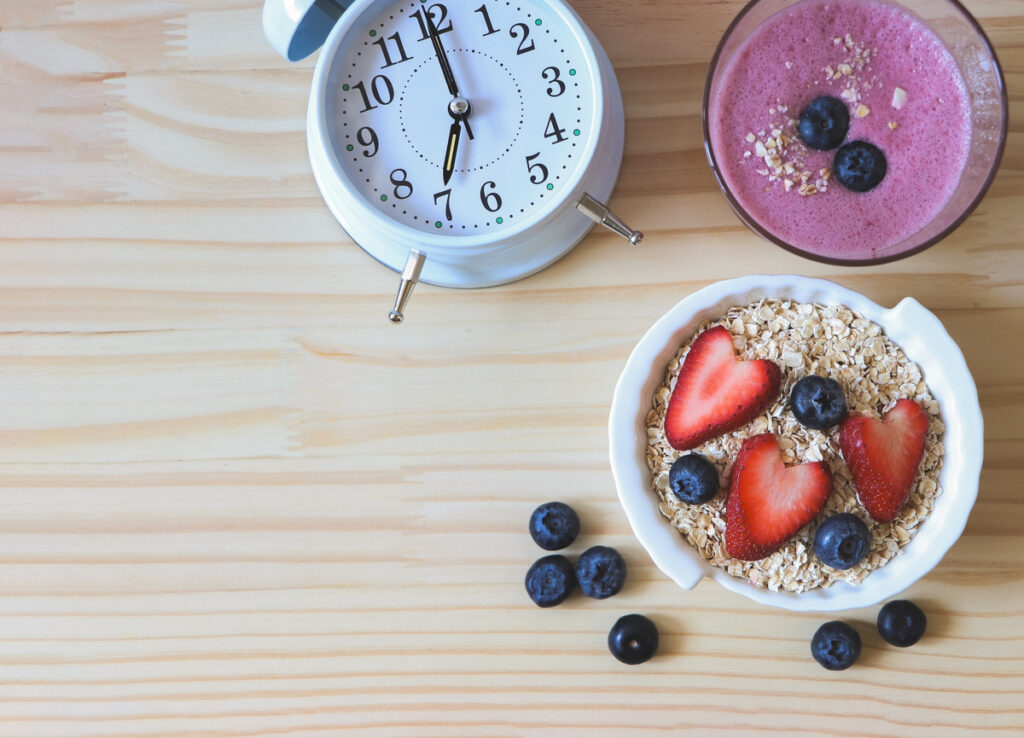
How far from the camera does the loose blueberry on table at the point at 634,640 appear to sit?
3.44 ft

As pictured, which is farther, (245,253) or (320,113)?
(245,253)

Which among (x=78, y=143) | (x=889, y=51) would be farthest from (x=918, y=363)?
(x=78, y=143)

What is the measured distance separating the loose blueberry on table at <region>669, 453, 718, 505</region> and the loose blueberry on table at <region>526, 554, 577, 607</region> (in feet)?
0.57

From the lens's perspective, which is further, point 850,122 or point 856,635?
point 856,635

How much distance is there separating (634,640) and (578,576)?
10 centimetres

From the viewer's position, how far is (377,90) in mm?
973

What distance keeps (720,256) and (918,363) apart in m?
0.25

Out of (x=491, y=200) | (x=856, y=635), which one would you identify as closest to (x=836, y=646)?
(x=856, y=635)

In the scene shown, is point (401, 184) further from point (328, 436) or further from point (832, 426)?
point (832, 426)

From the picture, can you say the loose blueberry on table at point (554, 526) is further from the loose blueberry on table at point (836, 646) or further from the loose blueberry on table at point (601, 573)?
the loose blueberry on table at point (836, 646)

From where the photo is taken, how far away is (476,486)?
1088mm

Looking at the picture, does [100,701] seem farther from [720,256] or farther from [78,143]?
[720,256]

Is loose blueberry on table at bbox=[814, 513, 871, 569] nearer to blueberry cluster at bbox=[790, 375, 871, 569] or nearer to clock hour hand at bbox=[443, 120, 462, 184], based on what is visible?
blueberry cluster at bbox=[790, 375, 871, 569]

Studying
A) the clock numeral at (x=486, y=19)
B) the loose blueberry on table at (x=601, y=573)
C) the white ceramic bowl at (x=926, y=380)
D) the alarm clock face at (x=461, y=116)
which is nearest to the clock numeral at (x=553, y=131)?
the alarm clock face at (x=461, y=116)
